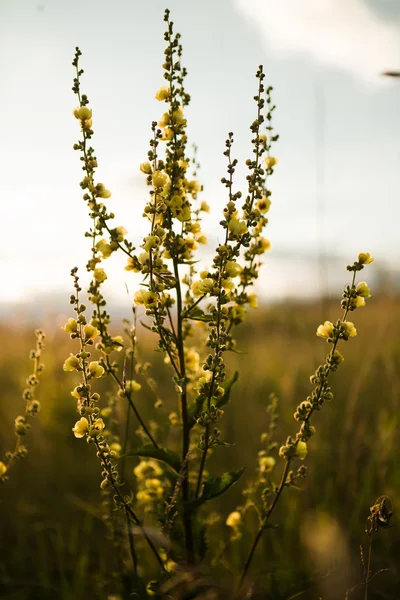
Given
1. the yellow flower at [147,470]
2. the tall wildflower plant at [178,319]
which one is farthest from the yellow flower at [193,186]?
the yellow flower at [147,470]

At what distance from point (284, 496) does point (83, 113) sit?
2.83 meters

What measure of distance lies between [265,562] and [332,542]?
433 mm

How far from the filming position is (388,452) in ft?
12.0

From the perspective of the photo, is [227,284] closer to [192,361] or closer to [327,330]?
[327,330]

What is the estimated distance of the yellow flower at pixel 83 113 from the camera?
216cm

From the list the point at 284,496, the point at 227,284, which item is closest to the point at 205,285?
the point at 227,284

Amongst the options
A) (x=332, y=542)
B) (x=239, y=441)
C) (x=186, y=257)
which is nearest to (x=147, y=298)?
(x=186, y=257)

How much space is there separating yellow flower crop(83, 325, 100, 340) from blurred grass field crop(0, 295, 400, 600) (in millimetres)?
882

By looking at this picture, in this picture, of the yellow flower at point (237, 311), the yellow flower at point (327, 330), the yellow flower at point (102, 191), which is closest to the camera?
the yellow flower at point (327, 330)

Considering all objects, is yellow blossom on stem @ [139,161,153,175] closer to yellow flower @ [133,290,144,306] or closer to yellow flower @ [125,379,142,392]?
yellow flower @ [133,290,144,306]

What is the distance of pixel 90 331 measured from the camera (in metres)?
2.13

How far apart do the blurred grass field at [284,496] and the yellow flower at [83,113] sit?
1.35 m

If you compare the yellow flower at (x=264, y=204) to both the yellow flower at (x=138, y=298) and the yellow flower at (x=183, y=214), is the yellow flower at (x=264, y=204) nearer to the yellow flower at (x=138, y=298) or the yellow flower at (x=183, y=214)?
the yellow flower at (x=183, y=214)

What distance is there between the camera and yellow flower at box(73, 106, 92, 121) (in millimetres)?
2158
